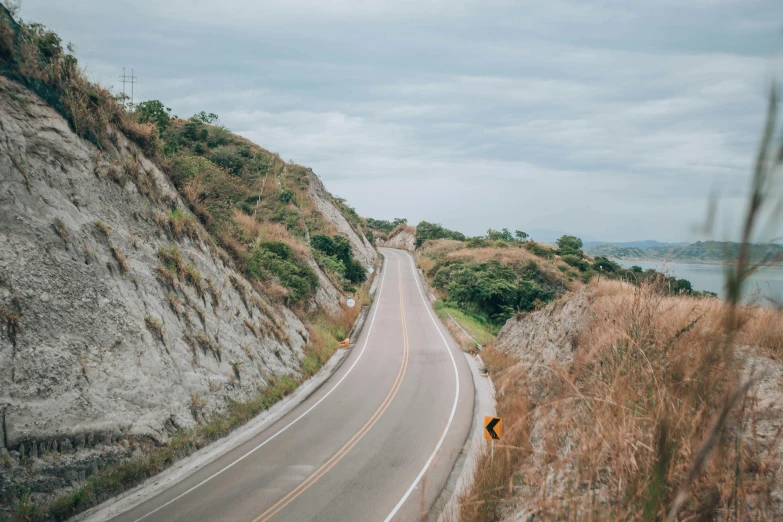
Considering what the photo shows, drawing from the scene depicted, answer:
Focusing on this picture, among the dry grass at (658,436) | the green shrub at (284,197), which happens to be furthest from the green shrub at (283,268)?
the dry grass at (658,436)

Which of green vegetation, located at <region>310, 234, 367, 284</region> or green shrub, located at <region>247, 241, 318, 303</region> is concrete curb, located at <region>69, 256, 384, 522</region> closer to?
green shrub, located at <region>247, 241, 318, 303</region>

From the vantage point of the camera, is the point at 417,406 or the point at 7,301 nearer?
the point at 7,301

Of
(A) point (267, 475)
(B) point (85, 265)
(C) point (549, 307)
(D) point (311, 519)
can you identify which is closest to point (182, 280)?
(B) point (85, 265)

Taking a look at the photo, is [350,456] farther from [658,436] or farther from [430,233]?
[430,233]

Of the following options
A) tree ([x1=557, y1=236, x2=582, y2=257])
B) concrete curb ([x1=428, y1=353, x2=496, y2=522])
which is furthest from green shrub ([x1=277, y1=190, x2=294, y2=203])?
tree ([x1=557, y1=236, x2=582, y2=257])

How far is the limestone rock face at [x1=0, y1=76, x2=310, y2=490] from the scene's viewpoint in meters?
9.39

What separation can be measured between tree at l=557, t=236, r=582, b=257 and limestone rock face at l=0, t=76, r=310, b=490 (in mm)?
58134

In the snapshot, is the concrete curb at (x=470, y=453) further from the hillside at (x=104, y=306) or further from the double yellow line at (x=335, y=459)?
the hillside at (x=104, y=306)

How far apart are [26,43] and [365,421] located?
16878 millimetres

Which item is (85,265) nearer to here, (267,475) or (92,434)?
(92,434)

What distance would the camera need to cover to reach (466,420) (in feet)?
53.1

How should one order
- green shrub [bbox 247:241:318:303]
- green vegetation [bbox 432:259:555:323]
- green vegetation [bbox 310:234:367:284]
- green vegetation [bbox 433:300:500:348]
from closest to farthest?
A: green shrub [bbox 247:241:318:303], green vegetation [bbox 433:300:500:348], green vegetation [bbox 432:259:555:323], green vegetation [bbox 310:234:367:284]

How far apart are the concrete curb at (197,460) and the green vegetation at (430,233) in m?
64.6

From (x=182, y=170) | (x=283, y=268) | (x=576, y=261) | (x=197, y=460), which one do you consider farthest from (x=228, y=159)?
(x=576, y=261)
